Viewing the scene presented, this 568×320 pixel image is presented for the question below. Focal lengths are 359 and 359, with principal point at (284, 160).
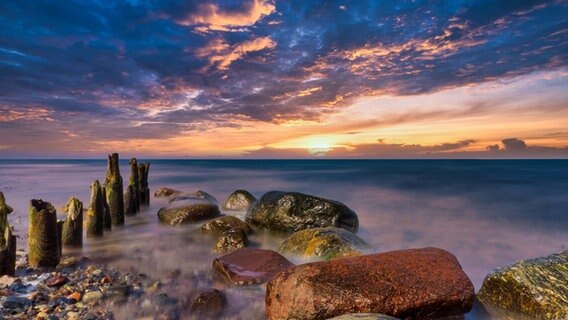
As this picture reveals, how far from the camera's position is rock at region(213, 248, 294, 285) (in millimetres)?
7562

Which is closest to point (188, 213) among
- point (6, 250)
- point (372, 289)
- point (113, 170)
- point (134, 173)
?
point (113, 170)

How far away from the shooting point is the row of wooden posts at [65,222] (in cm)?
741

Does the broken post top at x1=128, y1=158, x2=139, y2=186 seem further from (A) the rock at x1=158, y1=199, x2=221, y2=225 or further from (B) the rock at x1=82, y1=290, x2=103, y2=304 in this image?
(B) the rock at x1=82, y1=290, x2=103, y2=304

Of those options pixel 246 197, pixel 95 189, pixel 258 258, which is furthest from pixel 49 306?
pixel 246 197

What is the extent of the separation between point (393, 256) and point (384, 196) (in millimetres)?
21650

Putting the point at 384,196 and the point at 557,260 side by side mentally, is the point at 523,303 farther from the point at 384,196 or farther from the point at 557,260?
the point at 384,196

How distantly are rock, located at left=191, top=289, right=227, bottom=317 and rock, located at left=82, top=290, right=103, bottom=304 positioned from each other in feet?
5.62

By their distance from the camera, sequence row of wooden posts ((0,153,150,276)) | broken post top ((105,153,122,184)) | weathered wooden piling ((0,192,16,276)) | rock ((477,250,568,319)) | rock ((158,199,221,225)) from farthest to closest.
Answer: rock ((158,199,221,225)), broken post top ((105,153,122,184)), row of wooden posts ((0,153,150,276)), weathered wooden piling ((0,192,16,276)), rock ((477,250,568,319))

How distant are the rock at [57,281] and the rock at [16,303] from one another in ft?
2.33

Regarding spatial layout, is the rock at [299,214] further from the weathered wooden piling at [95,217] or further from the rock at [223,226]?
the weathered wooden piling at [95,217]

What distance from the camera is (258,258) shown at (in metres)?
8.20

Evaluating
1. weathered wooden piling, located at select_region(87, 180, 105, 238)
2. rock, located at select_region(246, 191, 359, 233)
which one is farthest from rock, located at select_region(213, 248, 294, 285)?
weathered wooden piling, located at select_region(87, 180, 105, 238)

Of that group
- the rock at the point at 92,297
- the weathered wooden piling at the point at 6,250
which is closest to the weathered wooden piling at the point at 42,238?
the weathered wooden piling at the point at 6,250

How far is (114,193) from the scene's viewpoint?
1304cm
